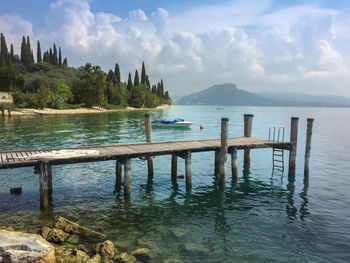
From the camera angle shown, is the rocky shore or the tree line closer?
the rocky shore

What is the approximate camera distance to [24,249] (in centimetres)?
887

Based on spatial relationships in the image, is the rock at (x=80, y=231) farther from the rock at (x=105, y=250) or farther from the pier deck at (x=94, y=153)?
A: the pier deck at (x=94, y=153)

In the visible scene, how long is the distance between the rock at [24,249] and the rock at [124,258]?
2.21m

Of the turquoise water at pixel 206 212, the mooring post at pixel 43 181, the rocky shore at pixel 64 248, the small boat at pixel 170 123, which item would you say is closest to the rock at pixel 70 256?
the rocky shore at pixel 64 248

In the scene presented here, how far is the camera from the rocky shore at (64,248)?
347 inches

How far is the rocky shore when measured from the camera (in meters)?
8.81

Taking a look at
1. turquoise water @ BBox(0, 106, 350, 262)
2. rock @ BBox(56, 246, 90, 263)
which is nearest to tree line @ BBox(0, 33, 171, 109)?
turquoise water @ BBox(0, 106, 350, 262)

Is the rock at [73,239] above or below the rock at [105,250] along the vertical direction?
below

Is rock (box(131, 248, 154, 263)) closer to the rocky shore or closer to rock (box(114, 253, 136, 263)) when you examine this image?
the rocky shore

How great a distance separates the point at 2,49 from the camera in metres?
123

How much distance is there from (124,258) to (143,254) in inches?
35.8

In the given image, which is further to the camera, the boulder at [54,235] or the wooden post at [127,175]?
the wooden post at [127,175]

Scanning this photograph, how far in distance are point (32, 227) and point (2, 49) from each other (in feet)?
437

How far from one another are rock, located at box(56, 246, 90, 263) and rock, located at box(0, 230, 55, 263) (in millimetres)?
496
